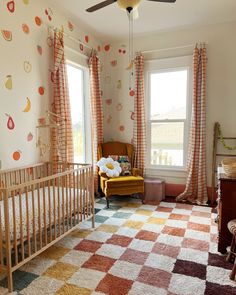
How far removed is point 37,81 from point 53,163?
39.6 inches

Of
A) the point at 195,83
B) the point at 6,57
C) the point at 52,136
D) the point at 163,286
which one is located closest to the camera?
the point at 163,286

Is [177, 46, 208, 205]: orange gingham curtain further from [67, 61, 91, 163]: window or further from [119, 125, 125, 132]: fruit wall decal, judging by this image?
[67, 61, 91, 163]: window

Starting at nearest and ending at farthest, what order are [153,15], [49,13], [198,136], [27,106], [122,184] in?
[27,106] < [49,13] < [153,15] < [122,184] < [198,136]

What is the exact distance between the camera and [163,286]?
1747 millimetres

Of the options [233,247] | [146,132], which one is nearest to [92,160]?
[146,132]

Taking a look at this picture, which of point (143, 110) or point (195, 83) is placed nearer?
point (195, 83)

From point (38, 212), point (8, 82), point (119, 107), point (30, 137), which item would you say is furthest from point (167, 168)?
point (8, 82)

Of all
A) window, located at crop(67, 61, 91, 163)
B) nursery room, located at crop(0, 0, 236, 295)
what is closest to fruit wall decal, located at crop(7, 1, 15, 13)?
nursery room, located at crop(0, 0, 236, 295)

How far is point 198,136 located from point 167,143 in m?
0.57

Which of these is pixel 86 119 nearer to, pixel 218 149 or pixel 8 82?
pixel 8 82

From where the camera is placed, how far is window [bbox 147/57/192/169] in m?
3.84

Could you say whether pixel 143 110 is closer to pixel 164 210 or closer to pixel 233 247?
pixel 164 210

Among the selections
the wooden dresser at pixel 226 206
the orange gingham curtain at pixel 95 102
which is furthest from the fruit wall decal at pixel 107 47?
the wooden dresser at pixel 226 206

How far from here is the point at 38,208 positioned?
1949mm
